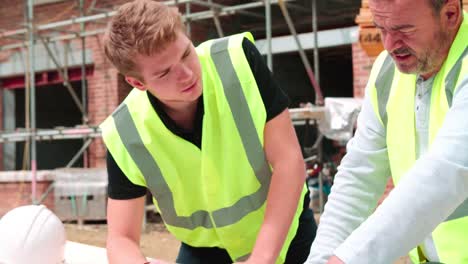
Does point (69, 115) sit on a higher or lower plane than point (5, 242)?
lower

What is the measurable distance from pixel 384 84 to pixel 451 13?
0.27 meters

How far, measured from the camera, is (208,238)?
227 centimetres

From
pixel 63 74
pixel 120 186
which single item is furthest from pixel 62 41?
pixel 120 186

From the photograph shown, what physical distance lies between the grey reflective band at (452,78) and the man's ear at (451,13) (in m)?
0.07

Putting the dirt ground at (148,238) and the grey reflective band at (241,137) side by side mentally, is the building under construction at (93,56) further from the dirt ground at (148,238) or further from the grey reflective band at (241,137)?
the grey reflective band at (241,137)

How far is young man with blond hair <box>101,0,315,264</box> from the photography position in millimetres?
2002

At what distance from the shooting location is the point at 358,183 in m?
1.78

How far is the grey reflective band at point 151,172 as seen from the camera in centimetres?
211

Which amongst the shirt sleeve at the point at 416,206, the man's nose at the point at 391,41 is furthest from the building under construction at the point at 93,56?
the shirt sleeve at the point at 416,206

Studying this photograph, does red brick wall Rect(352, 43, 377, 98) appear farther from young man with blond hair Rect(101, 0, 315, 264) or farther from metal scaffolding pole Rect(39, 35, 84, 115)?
young man with blond hair Rect(101, 0, 315, 264)

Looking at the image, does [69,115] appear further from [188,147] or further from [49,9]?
[188,147]

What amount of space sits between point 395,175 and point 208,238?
84 cm

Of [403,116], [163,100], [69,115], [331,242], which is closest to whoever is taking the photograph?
[403,116]

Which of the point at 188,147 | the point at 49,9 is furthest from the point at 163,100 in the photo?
the point at 49,9
